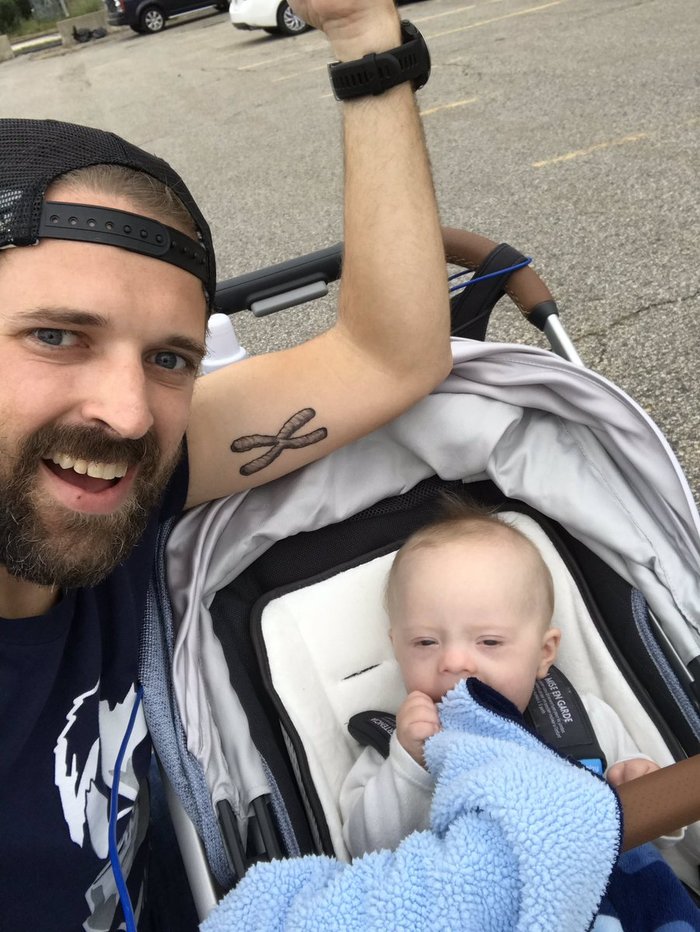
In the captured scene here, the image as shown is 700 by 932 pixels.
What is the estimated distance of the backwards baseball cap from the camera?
3.99ft

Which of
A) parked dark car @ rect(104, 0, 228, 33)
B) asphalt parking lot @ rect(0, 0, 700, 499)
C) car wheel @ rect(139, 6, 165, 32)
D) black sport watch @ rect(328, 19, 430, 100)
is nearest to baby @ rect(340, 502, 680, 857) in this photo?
black sport watch @ rect(328, 19, 430, 100)

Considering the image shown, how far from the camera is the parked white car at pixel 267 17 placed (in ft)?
37.8

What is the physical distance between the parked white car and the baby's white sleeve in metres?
12.1

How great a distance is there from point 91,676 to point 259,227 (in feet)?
14.8

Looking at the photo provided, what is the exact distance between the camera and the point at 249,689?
170 centimetres

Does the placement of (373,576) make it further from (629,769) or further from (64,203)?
(64,203)

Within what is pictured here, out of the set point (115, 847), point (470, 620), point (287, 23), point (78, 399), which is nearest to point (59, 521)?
point (78, 399)

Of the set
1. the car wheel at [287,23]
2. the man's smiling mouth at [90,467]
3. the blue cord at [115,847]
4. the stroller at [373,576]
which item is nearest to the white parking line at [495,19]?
the car wheel at [287,23]

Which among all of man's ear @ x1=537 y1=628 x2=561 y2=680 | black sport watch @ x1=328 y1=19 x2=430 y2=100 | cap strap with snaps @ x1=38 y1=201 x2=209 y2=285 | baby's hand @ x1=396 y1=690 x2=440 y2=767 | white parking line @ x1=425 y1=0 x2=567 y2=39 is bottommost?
man's ear @ x1=537 y1=628 x2=561 y2=680

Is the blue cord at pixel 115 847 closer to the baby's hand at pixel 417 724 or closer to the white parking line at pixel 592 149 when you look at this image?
the baby's hand at pixel 417 724

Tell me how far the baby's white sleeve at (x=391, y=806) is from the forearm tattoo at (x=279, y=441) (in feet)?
2.04

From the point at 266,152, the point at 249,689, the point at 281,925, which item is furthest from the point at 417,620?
the point at 266,152

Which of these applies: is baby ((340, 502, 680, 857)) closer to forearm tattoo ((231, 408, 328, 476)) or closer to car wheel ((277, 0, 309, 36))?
forearm tattoo ((231, 408, 328, 476))

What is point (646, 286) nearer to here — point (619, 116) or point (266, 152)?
point (619, 116)
